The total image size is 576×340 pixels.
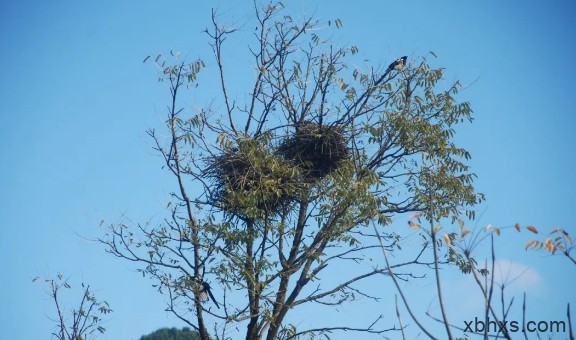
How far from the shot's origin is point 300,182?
348 inches

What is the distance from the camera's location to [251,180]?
8609mm

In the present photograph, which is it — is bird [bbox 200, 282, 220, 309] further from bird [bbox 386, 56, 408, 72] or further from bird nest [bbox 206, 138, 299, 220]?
bird [bbox 386, 56, 408, 72]

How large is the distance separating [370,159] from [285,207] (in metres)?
1.10

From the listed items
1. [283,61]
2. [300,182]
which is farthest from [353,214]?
[283,61]

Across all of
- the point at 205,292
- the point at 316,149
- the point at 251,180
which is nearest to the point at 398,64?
the point at 316,149

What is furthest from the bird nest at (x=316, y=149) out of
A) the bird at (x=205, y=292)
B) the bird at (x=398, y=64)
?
the bird at (x=205, y=292)

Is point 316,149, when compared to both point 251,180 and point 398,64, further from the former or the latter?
point 398,64

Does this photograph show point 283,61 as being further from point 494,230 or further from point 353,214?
point 494,230

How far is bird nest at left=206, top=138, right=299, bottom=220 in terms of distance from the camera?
334 inches

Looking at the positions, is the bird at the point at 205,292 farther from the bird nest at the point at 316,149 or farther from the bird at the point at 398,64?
the bird at the point at 398,64

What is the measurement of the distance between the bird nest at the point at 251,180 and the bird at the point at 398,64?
64.8 inches

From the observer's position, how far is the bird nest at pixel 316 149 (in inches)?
356

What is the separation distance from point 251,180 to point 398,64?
2.15 meters

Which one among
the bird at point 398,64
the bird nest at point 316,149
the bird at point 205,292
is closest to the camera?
the bird at point 205,292
